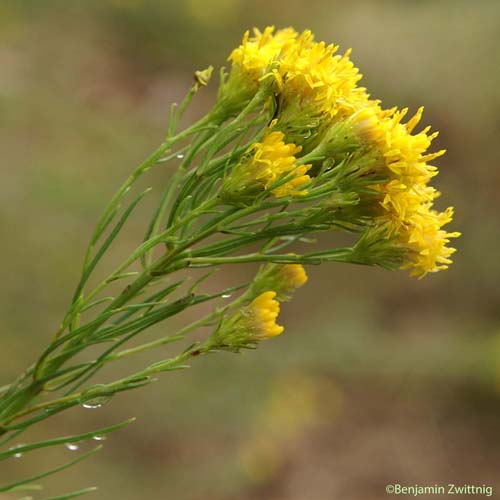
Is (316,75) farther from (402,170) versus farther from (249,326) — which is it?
(249,326)

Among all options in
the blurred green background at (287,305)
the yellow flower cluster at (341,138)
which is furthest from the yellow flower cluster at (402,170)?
the blurred green background at (287,305)

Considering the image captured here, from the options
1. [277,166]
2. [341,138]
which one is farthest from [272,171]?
[341,138]

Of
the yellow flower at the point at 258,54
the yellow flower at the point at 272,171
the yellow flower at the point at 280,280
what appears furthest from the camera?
the yellow flower at the point at 280,280

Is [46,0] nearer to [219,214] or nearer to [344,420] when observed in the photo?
[344,420]

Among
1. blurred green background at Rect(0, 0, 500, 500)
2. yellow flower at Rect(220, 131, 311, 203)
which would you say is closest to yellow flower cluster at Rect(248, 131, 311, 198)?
yellow flower at Rect(220, 131, 311, 203)

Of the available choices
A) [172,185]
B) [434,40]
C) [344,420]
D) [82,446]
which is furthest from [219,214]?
[434,40]

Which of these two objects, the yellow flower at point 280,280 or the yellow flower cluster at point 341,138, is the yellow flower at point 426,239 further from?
the yellow flower at point 280,280
